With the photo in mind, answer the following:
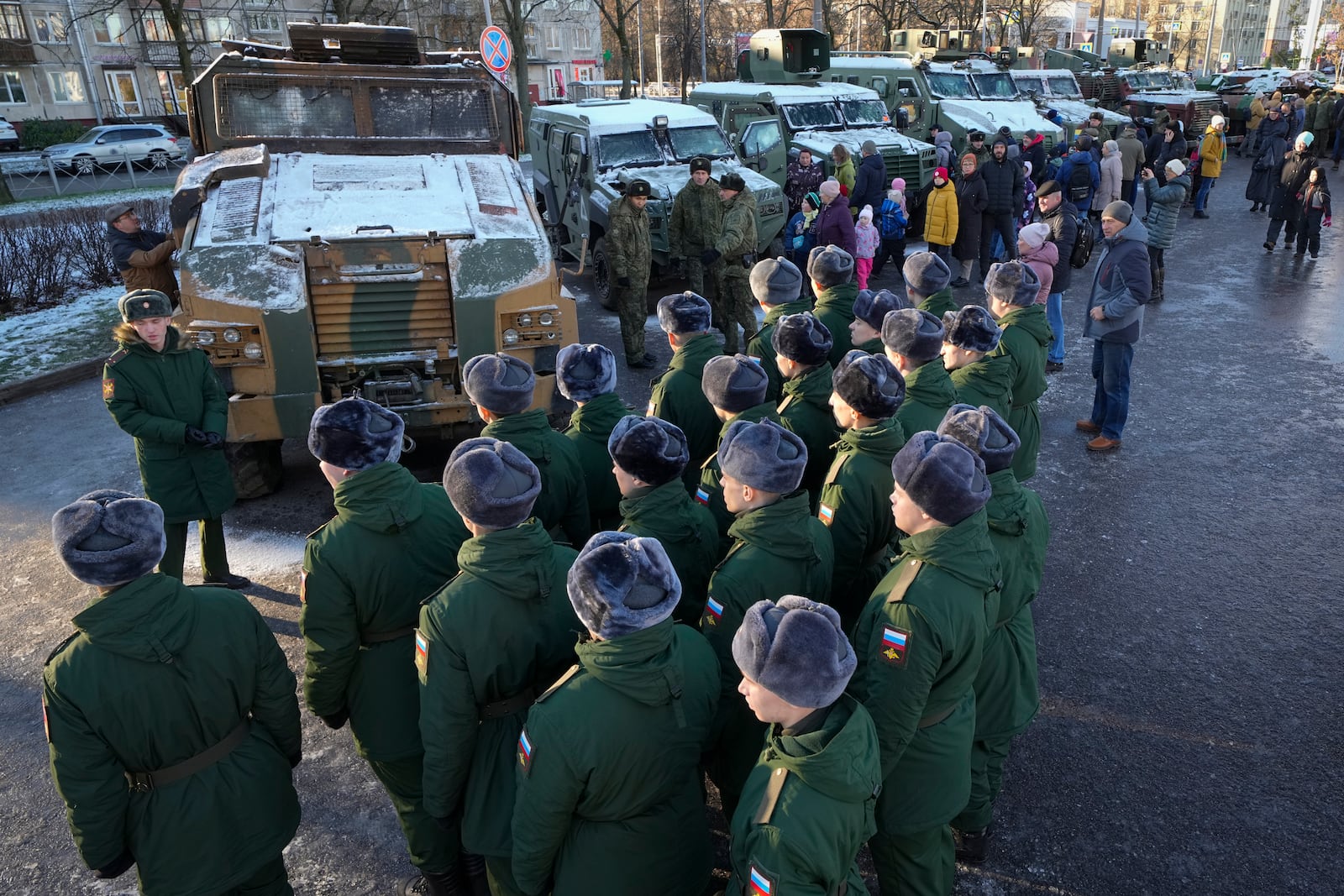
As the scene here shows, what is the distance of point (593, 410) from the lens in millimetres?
4066

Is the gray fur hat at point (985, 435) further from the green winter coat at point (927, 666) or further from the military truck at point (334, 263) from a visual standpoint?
the military truck at point (334, 263)

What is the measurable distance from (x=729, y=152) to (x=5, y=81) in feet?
133

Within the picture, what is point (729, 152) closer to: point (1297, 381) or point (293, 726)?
point (1297, 381)

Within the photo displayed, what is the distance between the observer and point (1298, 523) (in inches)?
227

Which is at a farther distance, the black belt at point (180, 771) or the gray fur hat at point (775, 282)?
the gray fur hat at point (775, 282)

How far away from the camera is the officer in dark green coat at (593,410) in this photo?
397 centimetres

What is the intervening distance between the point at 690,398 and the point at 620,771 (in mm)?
2568

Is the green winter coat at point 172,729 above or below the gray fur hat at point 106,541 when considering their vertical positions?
below

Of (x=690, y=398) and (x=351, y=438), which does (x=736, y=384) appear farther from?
(x=351, y=438)

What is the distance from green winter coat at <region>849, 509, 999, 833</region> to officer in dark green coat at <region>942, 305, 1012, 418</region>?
1.96 meters

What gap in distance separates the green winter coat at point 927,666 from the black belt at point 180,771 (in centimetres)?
179

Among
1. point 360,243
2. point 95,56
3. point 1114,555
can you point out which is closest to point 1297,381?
point 1114,555

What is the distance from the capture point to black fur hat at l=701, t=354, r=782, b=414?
145 inches

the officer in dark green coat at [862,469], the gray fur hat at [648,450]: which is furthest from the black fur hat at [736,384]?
the gray fur hat at [648,450]
